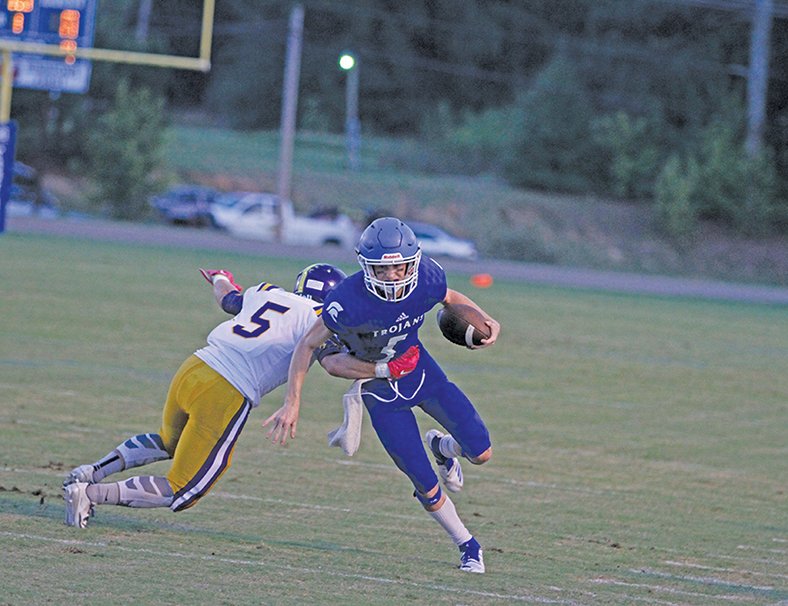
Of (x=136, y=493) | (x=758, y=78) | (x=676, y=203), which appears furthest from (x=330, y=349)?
(x=758, y=78)

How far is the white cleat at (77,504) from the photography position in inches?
251

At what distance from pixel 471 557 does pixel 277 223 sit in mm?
31003

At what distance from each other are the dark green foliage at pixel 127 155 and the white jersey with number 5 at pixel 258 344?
34403 millimetres

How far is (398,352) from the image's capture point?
6336 mm

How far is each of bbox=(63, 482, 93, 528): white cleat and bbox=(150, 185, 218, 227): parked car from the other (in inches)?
1373

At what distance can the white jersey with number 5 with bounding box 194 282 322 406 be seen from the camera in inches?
246

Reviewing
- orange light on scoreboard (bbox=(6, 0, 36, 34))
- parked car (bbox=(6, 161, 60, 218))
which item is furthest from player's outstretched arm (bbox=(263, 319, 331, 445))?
parked car (bbox=(6, 161, 60, 218))

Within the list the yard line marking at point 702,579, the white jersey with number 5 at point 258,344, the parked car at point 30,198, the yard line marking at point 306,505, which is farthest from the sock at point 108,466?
the parked car at point 30,198

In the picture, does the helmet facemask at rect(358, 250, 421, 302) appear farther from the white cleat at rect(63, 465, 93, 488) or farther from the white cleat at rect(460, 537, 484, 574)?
the white cleat at rect(63, 465, 93, 488)

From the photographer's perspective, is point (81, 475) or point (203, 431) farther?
point (81, 475)

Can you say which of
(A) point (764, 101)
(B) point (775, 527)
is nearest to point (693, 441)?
(B) point (775, 527)

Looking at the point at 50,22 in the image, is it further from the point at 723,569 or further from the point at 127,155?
the point at 723,569

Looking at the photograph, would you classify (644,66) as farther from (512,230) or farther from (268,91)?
(268,91)

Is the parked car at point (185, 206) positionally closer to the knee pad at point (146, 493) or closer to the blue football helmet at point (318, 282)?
the blue football helmet at point (318, 282)
